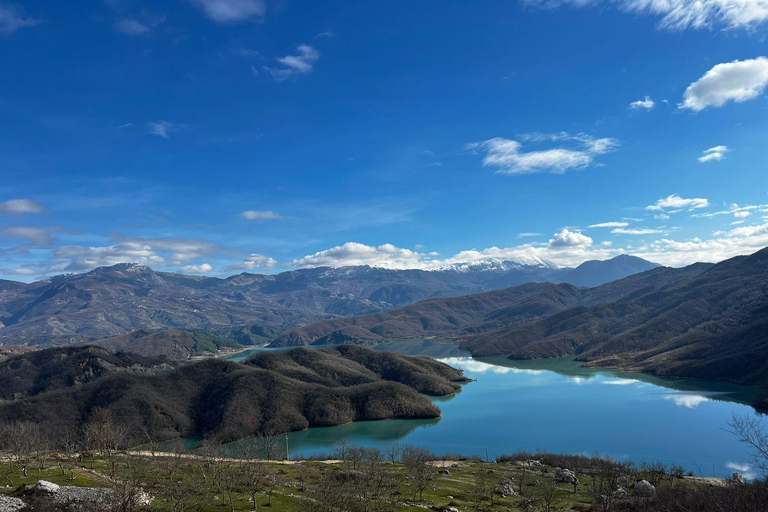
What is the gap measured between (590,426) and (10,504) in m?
128

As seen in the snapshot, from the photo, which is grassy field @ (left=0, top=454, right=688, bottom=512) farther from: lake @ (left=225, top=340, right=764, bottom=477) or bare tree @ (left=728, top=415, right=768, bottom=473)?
lake @ (left=225, top=340, right=764, bottom=477)

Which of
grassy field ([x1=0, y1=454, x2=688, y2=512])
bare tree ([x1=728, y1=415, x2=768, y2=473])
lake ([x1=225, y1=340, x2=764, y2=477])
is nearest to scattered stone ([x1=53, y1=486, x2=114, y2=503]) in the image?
grassy field ([x1=0, y1=454, x2=688, y2=512])

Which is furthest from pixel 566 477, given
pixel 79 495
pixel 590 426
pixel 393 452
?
pixel 79 495

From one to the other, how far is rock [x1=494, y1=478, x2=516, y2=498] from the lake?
133 ft

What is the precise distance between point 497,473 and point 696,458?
164ft

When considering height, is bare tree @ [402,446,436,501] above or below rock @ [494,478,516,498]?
above

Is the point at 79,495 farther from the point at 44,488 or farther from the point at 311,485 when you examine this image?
the point at 311,485

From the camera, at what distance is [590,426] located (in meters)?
127

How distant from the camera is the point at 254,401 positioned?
15175 centimetres

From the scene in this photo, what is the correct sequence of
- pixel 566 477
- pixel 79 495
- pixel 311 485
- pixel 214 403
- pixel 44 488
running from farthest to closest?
pixel 214 403, pixel 566 477, pixel 311 485, pixel 44 488, pixel 79 495

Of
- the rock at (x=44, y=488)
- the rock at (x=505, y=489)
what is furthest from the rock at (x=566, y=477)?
the rock at (x=44, y=488)

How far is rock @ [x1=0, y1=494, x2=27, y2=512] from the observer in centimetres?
3856

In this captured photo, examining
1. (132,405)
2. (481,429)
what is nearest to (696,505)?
(481,429)

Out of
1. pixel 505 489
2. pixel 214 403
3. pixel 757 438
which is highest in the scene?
pixel 757 438
